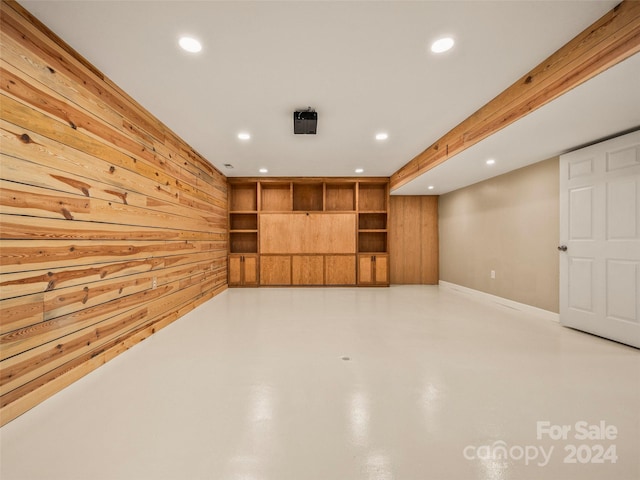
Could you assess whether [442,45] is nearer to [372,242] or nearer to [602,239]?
[602,239]

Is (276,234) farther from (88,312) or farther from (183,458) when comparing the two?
(183,458)

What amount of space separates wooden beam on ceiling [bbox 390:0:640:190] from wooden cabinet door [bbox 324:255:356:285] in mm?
3314

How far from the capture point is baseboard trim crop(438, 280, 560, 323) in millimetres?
3449

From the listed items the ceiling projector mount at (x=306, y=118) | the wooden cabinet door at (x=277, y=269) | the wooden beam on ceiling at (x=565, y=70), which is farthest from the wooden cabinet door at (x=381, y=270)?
the ceiling projector mount at (x=306, y=118)

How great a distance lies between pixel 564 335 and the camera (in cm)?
285

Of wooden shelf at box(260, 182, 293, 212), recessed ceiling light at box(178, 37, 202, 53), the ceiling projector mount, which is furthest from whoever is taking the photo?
wooden shelf at box(260, 182, 293, 212)

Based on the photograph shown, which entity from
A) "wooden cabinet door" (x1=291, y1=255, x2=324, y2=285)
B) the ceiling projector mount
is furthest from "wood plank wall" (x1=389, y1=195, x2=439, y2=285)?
the ceiling projector mount

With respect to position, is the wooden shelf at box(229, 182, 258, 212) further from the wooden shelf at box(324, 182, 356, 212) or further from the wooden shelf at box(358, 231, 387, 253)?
the wooden shelf at box(358, 231, 387, 253)

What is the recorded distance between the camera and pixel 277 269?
5.79m

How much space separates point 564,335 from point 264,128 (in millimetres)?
4113

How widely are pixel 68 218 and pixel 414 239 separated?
5904mm

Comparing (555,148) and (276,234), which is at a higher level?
(555,148)

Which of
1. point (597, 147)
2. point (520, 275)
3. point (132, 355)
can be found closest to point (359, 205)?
point (520, 275)

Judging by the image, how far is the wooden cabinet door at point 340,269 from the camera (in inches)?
229
